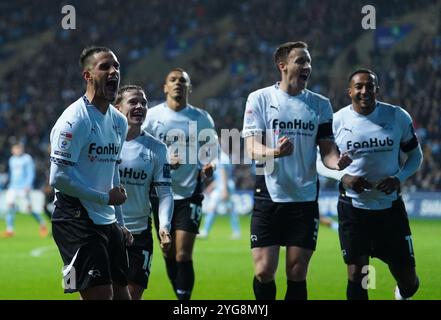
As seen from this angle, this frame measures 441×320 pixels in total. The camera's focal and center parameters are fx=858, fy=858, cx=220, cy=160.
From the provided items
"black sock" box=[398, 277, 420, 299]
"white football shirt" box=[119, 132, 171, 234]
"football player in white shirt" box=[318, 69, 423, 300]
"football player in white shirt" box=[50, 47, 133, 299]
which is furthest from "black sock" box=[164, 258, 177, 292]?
"football player in white shirt" box=[50, 47, 133, 299]

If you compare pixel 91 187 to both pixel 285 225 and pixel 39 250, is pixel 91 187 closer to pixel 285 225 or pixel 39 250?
pixel 285 225

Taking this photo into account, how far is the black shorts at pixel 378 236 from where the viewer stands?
24.2 ft

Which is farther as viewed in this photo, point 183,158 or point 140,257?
point 183,158

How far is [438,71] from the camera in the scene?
25234mm

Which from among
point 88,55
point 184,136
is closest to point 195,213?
point 184,136

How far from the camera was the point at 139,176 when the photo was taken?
7.04 meters

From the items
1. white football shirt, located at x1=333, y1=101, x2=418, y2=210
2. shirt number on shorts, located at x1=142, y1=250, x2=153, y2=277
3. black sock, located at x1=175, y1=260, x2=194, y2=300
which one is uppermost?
white football shirt, located at x1=333, y1=101, x2=418, y2=210

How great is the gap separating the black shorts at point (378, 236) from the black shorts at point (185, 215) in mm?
1876

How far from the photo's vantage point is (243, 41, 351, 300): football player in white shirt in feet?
23.0

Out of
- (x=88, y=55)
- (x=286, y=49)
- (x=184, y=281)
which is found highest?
(x=286, y=49)

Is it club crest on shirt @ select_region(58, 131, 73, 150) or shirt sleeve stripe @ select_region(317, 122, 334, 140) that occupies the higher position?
shirt sleeve stripe @ select_region(317, 122, 334, 140)

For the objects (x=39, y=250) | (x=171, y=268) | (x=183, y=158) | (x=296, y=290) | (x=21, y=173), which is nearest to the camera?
(x=296, y=290)

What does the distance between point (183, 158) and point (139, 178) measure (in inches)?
81.7

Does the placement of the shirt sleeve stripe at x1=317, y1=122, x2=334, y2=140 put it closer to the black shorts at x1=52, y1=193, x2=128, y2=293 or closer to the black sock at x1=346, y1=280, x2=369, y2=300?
the black sock at x1=346, y1=280, x2=369, y2=300
